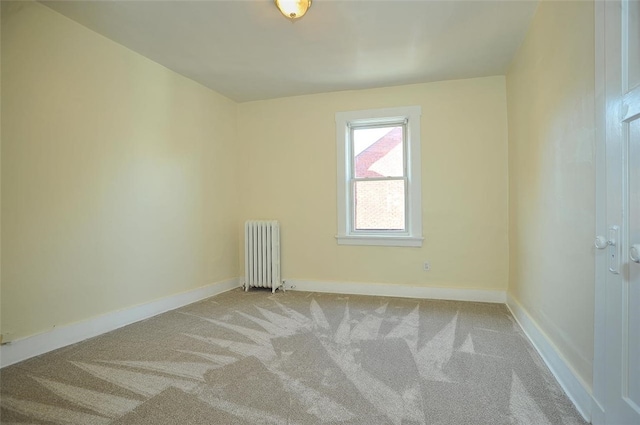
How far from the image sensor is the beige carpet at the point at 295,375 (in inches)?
62.0

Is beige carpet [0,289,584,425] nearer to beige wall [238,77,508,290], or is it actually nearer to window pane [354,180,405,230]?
beige wall [238,77,508,290]

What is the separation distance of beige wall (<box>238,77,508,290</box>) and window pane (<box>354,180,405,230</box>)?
11.5 inches

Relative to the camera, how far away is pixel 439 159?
368cm

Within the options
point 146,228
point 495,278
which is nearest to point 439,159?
point 495,278

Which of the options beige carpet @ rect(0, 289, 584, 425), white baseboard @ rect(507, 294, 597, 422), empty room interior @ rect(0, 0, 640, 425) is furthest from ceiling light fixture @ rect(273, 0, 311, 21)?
white baseboard @ rect(507, 294, 597, 422)

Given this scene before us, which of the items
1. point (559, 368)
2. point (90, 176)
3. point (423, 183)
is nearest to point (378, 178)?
point (423, 183)

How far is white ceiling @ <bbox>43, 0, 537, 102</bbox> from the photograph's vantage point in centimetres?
229

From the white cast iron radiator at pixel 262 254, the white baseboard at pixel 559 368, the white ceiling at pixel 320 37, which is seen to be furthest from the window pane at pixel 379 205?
the white baseboard at pixel 559 368

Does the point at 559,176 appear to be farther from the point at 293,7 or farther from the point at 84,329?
the point at 84,329

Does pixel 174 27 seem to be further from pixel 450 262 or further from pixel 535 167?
pixel 450 262

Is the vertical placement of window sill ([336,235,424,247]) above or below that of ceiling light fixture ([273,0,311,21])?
below

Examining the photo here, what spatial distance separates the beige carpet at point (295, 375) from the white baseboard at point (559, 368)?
5 cm

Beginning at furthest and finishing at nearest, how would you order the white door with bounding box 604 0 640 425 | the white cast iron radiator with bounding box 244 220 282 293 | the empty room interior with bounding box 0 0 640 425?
the white cast iron radiator with bounding box 244 220 282 293
the empty room interior with bounding box 0 0 640 425
the white door with bounding box 604 0 640 425

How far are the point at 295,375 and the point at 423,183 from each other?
8.61 feet
